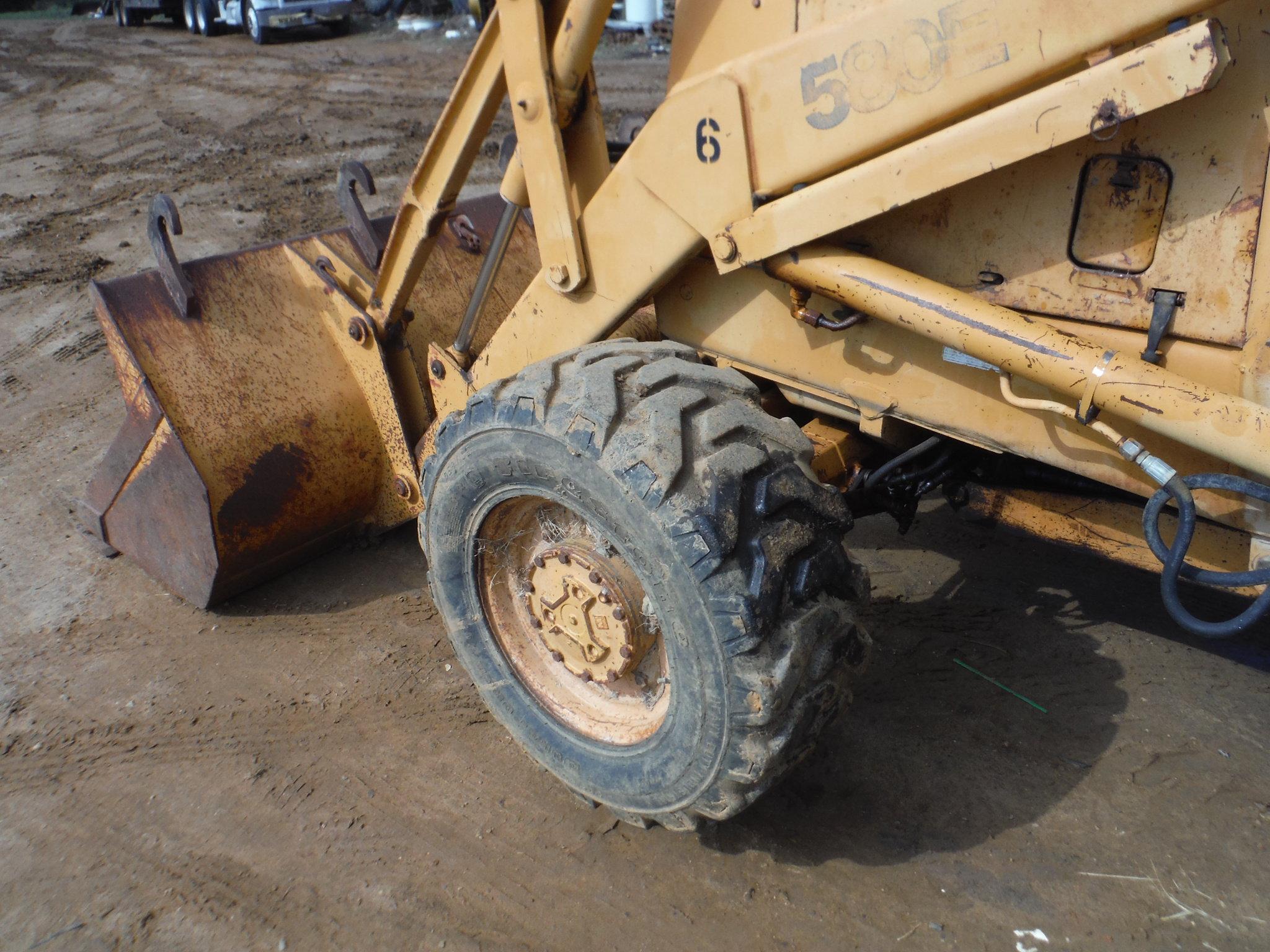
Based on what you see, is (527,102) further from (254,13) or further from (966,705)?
(254,13)

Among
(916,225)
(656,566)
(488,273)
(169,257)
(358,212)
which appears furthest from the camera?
(358,212)

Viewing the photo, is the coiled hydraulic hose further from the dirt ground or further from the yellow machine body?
the dirt ground

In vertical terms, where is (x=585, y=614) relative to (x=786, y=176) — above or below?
below

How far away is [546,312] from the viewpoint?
2.88 meters

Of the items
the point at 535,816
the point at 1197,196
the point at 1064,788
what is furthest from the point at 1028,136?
the point at 535,816

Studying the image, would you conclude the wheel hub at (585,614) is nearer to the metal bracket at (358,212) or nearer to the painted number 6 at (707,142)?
the painted number 6 at (707,142)

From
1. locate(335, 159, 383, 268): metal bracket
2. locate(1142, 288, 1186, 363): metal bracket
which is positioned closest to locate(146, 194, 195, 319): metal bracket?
locate(335, 159, 383, 268): metal bracket

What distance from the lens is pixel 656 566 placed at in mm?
2215

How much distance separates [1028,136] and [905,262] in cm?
48

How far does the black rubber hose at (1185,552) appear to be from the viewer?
196 centimetres

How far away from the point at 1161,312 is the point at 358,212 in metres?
2.95

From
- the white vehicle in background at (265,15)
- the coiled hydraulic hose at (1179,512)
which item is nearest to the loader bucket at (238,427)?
the coiled hydraulic hose at (1179,512)

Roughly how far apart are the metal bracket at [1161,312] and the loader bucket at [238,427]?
2547mm

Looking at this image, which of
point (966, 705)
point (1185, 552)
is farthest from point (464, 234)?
point (1185, 552)
